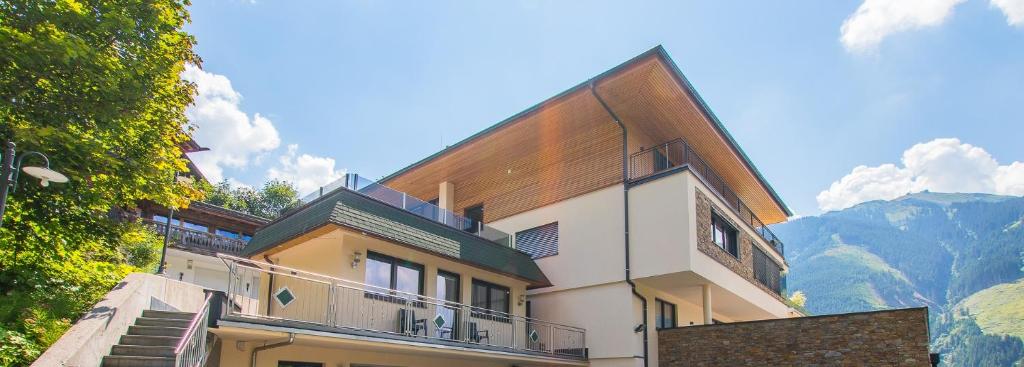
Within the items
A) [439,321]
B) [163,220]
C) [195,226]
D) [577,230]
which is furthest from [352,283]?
[163,220]

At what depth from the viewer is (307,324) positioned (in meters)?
10.7

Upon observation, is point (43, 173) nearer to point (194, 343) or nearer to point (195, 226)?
point (194, 343)

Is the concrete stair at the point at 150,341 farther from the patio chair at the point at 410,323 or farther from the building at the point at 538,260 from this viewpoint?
the patio chair at the point at 410,323

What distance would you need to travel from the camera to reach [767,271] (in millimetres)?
22922

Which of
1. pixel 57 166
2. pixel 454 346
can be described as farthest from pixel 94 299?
pixel 454 346

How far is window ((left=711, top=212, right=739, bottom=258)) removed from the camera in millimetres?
18344

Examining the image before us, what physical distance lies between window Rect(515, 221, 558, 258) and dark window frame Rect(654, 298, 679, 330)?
10.4ft

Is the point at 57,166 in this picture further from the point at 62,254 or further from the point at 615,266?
the point at 615,266

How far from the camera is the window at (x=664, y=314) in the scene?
18188mm

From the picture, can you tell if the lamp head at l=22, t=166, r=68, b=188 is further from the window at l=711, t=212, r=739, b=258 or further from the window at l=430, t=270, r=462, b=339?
the window at l=711, t=212, r=739, b=258

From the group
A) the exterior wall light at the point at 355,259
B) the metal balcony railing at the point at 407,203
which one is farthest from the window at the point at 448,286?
the exterior wall light at the point at 355,259

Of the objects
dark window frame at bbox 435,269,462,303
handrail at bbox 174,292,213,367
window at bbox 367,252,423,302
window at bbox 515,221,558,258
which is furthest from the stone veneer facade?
handrail at bbox 174,292,213,367

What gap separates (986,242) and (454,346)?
694ft

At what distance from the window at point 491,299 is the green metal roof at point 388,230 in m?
0.66
